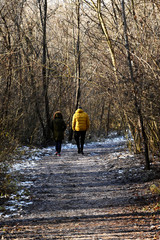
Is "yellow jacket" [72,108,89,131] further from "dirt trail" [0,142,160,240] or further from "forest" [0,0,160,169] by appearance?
"dirt trail" [0,142,160,240]

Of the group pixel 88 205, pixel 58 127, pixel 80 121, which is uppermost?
pixel 80 121

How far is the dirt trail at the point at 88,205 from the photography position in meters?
4.38

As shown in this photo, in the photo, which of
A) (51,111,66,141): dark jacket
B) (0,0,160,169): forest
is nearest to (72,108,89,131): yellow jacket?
(51,111,66,141): dark jacket

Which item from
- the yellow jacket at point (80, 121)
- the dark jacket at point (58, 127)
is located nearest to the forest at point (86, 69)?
the yellow jacket at point (80, 121)

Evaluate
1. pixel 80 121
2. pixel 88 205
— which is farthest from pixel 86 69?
pixel 88 205

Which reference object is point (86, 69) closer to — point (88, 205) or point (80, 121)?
point (80, 121)

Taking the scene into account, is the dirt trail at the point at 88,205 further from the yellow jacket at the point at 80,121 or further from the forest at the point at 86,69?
the yellow jacket at the point at 80,121

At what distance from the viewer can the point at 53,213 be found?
5297mm

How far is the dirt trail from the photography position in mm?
4375

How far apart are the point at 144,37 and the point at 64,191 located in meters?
4.08

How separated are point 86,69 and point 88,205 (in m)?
17.6

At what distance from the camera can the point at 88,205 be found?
5.68m

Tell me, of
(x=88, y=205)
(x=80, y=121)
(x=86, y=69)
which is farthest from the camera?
(x=86, y=69)

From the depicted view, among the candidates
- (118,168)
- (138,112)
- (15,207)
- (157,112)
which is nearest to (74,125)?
(118,168)
